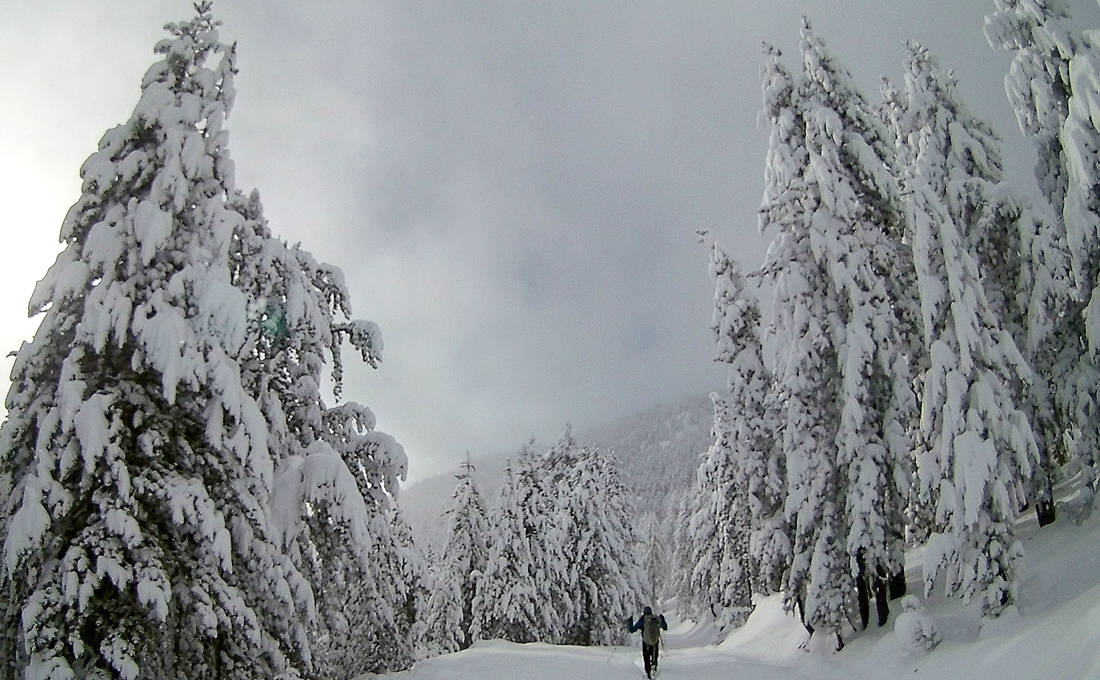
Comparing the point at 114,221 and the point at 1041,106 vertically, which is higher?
the point at 1041,106

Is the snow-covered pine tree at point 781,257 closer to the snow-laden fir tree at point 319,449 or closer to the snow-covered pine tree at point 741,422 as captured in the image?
the snow-covered pine tree at point 741,422

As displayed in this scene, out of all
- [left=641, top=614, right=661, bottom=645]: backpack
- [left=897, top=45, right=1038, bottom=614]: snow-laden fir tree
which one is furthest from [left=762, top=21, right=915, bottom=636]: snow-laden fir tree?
[left=641, top=614, right=661, bottom=645]: backpack

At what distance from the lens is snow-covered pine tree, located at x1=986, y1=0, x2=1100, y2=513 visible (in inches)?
598

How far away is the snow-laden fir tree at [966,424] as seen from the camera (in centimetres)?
1273

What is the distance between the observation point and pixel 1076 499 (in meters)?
17.0

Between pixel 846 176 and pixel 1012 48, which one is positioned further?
pixel 1012 48

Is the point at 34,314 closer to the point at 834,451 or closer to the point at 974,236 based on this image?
the point at 834,451

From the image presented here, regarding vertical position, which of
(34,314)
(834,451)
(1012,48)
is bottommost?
(834,451)

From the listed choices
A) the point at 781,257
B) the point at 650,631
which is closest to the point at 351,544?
the point at 650,631

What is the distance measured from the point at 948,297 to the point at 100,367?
15.9 metres

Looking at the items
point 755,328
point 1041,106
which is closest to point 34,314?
point 755,328

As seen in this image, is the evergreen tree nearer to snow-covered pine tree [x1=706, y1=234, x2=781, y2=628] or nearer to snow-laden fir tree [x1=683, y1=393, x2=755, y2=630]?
snow-laden fir tree [x1=683, y1=393, x2=755, y2=630]

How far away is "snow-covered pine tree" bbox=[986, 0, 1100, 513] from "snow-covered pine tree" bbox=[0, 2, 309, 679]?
18.0 meters

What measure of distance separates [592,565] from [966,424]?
2189 centimetres
